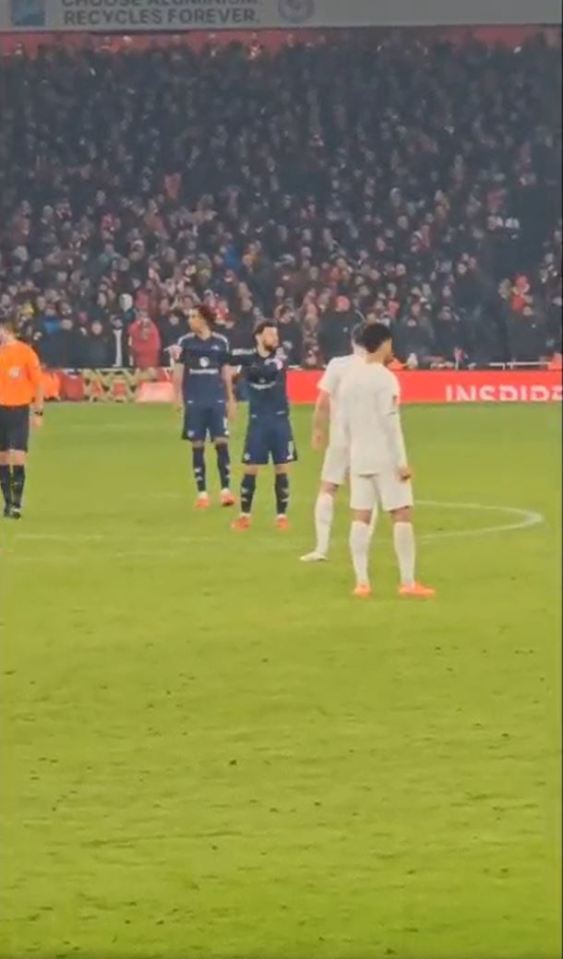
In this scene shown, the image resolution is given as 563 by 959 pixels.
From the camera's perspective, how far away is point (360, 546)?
6418 millimetres

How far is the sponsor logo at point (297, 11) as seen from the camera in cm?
206

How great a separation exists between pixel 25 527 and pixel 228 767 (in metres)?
5.06

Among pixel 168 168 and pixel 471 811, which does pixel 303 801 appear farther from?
pixel 168 168

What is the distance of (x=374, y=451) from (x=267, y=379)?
1.97 metres

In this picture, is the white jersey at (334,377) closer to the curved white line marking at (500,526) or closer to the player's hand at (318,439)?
the player's hand at (318,439)

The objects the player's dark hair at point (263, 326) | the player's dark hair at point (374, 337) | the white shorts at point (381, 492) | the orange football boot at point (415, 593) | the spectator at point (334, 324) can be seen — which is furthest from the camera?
the player's dark hair at point (263, 326)

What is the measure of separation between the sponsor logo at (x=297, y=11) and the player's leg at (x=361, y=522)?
412cm

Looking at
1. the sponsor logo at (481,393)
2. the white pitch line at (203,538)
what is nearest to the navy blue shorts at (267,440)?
the white pitch line at (203,538)

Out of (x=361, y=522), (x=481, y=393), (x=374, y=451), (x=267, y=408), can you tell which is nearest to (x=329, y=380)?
(x=361, y=522)

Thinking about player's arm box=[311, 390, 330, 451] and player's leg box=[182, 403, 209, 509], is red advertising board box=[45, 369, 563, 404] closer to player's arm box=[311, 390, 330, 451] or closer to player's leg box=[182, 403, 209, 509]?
player's leg box=[182, 403, 209, 509]

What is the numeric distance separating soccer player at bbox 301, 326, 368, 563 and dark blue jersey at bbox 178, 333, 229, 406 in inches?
62.4

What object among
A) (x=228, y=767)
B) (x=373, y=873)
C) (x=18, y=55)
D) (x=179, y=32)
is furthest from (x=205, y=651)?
(x=179, y=32)

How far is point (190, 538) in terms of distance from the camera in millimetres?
8477

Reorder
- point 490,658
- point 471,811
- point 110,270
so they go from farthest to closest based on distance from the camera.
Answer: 1. point 490,658
2. point 110,270
3. point 471,811
